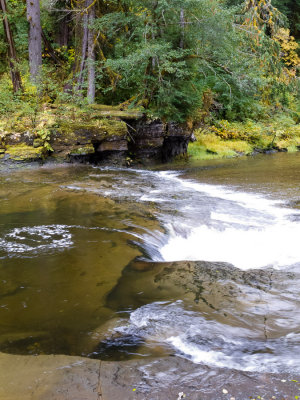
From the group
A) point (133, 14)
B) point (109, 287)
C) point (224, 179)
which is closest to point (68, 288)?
point (109, 287)

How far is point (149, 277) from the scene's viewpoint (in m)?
3.94

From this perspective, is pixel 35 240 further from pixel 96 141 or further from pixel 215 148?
pixel 215 148

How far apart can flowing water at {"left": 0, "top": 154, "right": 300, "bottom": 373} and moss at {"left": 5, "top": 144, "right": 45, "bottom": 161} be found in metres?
3.80

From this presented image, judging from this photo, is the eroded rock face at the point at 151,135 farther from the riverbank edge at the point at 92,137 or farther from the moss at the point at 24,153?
the moss at the point at 24,153

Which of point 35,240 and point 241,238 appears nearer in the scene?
point 35,240

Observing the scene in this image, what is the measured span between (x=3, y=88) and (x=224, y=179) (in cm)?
929

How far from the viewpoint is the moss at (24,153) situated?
38.3ft

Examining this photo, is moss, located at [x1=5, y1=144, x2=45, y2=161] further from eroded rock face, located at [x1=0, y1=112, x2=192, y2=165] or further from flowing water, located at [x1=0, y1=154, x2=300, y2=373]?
flowing water, located at [x1=0, y1=154, x2=300, y2=373]

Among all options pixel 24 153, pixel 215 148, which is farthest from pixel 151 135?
pixel 215 148

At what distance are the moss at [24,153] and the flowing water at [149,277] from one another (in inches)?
150

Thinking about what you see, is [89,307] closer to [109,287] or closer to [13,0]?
[109,287]

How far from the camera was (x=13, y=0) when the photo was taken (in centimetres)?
1975

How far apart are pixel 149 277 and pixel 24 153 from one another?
9.25m

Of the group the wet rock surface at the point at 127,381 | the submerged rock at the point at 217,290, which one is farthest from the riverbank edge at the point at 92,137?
the wet rock surface at the point at 127,381
